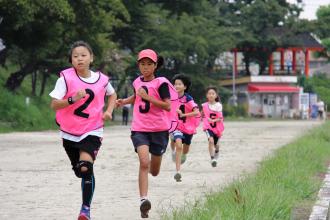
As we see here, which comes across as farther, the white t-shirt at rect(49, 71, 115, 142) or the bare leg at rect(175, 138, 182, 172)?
the bare leg at rect(175, 138, 182, 172)

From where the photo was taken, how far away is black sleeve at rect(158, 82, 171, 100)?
30.4 feet

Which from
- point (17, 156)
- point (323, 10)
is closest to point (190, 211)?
point (17, 156)

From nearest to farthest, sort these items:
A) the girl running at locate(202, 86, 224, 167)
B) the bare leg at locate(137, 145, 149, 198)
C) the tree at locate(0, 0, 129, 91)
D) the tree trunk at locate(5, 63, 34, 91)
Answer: the bare leg at locate(137, 145, 149, 198) < the girl running at locate(202, 86, 224, 167) < the tree at locate(0, 0, 129, 91) < the tree trunk at locate(5, 63, 34, 91)

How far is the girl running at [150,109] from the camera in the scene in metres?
9.12

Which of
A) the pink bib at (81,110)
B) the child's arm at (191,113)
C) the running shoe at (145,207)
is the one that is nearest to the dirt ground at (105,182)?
the running shoe at (145,207)

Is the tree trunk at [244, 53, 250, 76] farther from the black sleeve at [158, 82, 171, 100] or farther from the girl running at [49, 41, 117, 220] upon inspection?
the girl running at [49, 41, 117, 220]

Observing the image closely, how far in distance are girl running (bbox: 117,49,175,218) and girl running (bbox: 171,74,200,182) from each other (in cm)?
315

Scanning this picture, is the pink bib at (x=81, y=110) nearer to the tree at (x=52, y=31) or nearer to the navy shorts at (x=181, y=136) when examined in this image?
the navy shorts at (x=181, y=136)

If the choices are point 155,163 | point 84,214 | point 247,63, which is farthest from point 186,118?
point 247,63

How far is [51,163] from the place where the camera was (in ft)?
52.6

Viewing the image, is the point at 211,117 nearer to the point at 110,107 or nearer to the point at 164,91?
the point at 164,91

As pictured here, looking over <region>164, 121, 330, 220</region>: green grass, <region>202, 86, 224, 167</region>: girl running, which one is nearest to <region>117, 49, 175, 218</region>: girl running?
<region>164, 121, 330, 220</region>: green grass

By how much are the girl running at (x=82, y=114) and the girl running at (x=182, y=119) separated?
4.40m

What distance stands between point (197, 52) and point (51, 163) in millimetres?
42946
